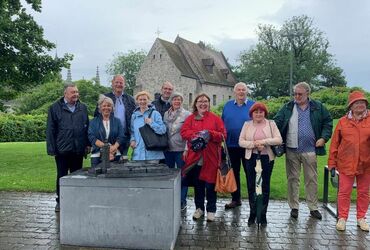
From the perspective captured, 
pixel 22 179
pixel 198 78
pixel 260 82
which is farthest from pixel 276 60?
pixel 22 179

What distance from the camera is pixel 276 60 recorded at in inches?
2190

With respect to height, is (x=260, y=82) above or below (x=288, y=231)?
above

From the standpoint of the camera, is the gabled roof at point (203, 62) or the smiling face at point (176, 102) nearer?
the smiling face at point (176, 102)

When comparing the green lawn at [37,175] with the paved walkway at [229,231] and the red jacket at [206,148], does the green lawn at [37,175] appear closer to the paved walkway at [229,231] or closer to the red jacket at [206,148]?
the paved walkway at [229,231]

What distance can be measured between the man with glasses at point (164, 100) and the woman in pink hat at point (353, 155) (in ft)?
8.44

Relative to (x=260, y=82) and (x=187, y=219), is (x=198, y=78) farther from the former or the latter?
(x=187, y=219)

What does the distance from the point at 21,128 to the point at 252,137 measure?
86.4ft

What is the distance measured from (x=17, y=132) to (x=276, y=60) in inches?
1431

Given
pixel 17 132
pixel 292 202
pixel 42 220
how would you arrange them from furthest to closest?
pixel 17 132 < pixel 292 202 < pixel 42 220

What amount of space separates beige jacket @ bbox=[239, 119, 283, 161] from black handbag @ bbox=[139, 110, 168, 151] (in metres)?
1.15

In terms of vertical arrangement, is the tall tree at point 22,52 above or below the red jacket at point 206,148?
above

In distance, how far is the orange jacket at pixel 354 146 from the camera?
5953 mm

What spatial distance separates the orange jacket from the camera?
595 centimetres

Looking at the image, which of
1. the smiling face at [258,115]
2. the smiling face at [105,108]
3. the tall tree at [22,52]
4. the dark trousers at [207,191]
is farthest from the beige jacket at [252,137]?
the tall tree at [22,52]
